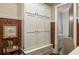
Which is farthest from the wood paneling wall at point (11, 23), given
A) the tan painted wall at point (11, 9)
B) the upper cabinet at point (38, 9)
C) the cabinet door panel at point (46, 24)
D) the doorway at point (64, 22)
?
the doorway at point (64, 22)

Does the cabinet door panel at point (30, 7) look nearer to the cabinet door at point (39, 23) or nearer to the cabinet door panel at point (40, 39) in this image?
the cabinet door at point (39, 23)

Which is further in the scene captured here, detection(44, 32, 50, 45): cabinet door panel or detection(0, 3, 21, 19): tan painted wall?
detection(44, 32, 50, 45): cabinet door panel

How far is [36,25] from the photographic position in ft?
4.27

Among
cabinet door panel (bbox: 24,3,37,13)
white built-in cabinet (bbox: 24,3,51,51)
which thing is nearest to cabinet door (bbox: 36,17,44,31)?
white built-in cabinet (bbox: 24,3,51,51)

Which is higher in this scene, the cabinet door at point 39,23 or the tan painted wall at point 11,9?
the tan painted wall at point 11,9

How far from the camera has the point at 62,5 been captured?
4.26 feet

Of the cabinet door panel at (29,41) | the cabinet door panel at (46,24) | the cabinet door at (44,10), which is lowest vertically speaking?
the cabinet door panel at (29,41)

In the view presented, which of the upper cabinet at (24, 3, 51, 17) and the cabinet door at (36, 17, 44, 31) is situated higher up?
the upper cabinet at (24, 3, 51, 17)

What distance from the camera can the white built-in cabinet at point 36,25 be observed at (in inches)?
49.9

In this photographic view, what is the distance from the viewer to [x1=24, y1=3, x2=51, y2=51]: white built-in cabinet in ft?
4.16

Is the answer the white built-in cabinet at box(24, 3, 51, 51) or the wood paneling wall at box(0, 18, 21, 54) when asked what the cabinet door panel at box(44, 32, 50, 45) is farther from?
the wood paneling wall at box(0, 18, 21, 54)

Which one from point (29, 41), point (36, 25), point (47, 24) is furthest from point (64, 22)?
point (29, 41)

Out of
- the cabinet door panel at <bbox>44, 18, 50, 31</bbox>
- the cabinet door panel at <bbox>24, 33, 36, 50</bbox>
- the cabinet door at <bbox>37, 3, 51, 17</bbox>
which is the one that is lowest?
the cabinet door panel at <bbox>24, 33, 36, 50</bbox>
